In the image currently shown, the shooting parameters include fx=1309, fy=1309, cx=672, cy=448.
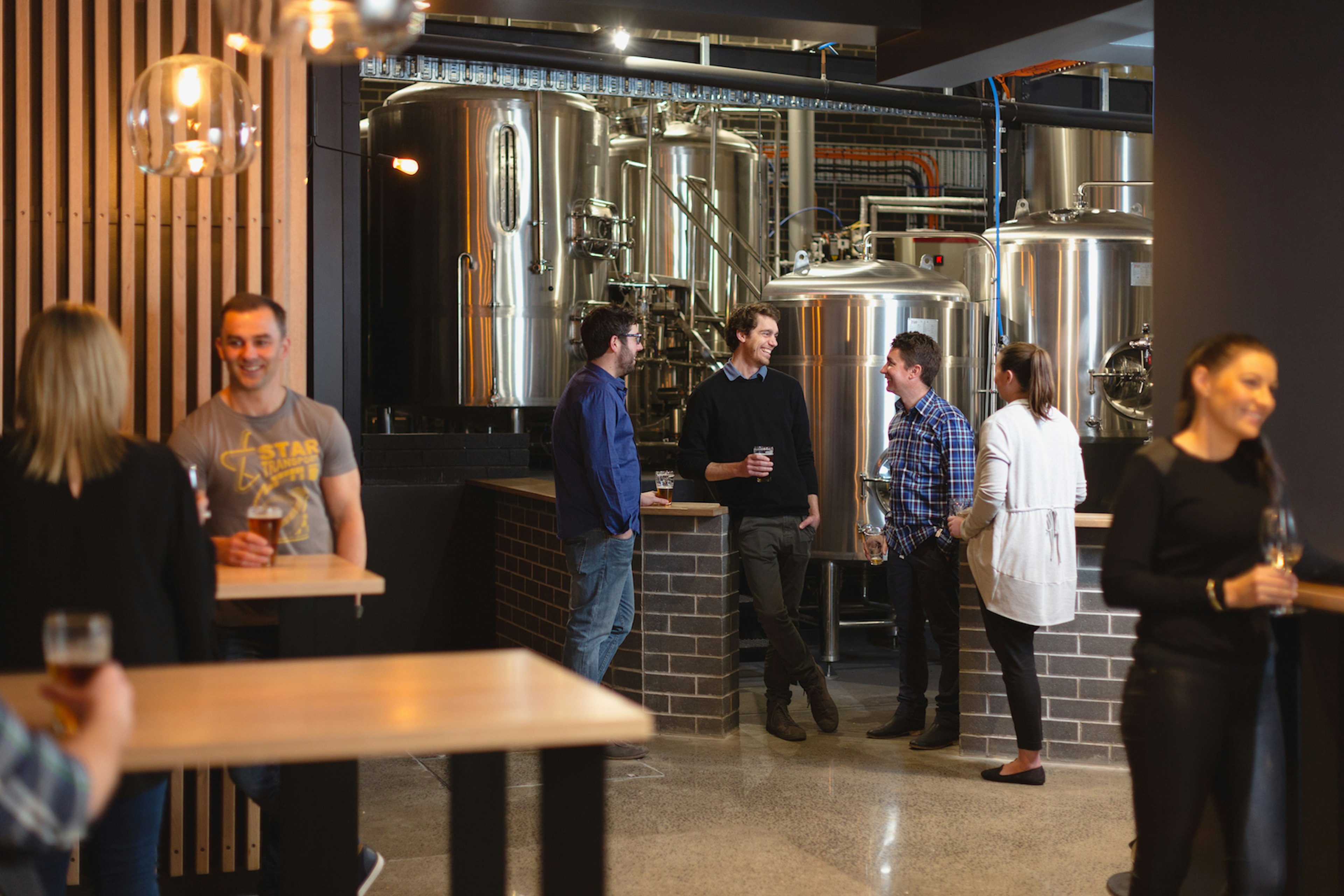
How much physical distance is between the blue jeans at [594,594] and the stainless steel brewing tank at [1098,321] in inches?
133

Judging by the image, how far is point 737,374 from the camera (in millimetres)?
5742

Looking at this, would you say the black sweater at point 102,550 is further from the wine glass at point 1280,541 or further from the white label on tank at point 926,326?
the white label on tank at point 926,326

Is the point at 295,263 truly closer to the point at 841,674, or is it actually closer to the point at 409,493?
the point at 409,493

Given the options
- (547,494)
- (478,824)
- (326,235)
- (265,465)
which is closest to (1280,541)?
(478,824)

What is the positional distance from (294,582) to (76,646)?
119 centimetres

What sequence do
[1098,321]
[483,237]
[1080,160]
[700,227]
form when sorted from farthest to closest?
[700,227], [1080,160], [483,237], [1098,321]

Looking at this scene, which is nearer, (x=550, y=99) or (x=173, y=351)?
(x=173, y=351)

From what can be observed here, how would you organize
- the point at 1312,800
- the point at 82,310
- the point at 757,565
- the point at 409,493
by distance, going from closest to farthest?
the point at 82,310 → the point at 1312,800 → the point at 757,565 → the point at 409,493

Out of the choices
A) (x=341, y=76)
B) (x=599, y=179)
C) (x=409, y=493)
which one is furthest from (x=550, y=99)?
(x=341, y=76)

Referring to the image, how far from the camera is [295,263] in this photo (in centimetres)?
406

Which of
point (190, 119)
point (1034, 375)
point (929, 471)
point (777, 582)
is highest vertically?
point (190, 119)

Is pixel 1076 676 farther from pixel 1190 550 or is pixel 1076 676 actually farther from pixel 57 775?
pixel 57 775

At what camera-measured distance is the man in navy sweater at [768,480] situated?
18.4ft

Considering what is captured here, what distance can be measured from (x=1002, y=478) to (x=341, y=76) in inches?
110
